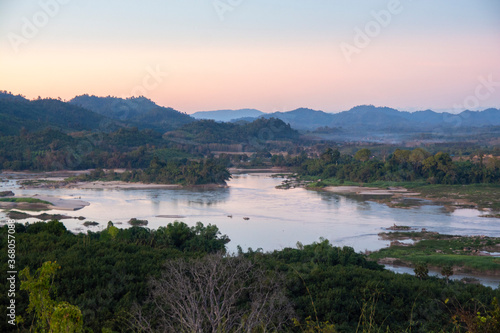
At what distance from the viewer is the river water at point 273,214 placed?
65.6ft

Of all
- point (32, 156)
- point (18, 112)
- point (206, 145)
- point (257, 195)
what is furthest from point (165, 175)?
point (18, 112)

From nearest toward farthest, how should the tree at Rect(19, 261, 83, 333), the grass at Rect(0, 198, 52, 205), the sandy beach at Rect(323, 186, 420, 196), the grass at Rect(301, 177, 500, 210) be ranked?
the tree at Rect(19, 261, 83, 333), the grass at Rect(0, 198, 52, 205), the grass at Rect(301, 177, 500, 210), the sandy beach at Rect(323, 186, 420, 196)

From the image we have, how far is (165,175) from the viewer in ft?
130

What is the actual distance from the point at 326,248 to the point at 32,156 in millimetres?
43731

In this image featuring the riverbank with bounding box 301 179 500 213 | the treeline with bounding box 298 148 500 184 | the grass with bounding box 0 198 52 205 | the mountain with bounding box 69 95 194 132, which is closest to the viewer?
the grass with bounding box 0 198 52 205

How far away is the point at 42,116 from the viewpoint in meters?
85.9

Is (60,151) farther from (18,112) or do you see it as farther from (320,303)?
(320,303)

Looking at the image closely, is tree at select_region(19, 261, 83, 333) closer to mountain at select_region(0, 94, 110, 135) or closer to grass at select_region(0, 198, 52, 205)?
grass at select_region(0, 198, 52, 205)

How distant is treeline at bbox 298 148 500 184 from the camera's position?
35781 mm

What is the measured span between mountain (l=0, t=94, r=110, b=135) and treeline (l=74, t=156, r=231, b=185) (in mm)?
25131

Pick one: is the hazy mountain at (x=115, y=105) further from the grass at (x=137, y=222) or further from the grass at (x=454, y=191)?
the grass at (x=137, y=222)

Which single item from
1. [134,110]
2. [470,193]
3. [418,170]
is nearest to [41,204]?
[470,193]

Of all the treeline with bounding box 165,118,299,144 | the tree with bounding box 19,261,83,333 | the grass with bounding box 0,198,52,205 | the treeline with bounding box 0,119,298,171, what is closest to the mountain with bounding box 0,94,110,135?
the treeline with bounding box 0,119,298,171

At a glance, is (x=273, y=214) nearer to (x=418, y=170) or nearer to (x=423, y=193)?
(x=423, y=193)
